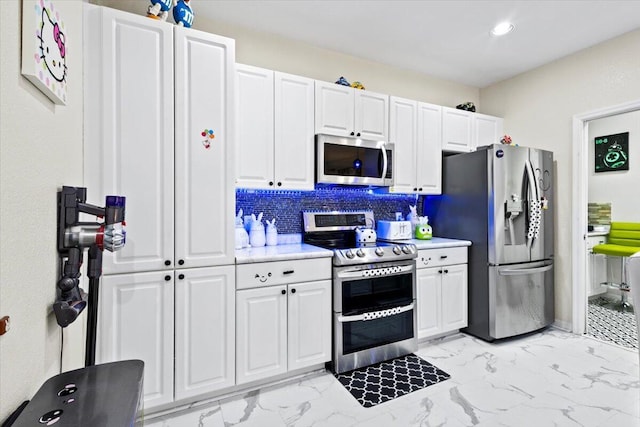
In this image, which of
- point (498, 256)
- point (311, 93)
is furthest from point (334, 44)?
point (498, 256)

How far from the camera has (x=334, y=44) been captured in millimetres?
3016

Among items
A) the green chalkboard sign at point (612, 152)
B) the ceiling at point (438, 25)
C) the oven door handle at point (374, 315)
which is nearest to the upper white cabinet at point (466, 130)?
the ceiling at point (438, 25)

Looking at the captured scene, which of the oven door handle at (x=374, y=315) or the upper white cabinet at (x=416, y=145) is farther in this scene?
the upper white cabinet at (x=416, y=145)

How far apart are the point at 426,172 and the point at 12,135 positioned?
316cm

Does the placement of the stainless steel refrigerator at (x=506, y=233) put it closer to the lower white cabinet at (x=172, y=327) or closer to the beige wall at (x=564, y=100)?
the beige wall at (x=564, y=100)

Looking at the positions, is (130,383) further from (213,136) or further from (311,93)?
(311,93)

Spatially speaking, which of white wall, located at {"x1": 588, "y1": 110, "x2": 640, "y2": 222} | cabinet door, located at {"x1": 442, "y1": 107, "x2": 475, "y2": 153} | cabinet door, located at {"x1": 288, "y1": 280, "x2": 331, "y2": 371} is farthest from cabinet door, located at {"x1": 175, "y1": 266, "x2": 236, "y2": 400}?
white wall, located at {"x1": 588, "y1": 110, "x2": 640, "y2": 222}

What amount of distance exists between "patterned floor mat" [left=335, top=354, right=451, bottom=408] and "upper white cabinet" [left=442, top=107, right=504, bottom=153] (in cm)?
221

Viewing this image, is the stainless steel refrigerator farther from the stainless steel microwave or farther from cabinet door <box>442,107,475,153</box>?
the stainless steel microwave

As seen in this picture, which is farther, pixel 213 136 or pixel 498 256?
pixel 498 256

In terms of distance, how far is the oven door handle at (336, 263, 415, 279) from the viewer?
2.40 m

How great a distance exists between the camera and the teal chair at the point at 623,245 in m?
3.96

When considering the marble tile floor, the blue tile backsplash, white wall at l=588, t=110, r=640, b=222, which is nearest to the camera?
the marble tile floor

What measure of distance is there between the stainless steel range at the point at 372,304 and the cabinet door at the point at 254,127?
2.93 feet
